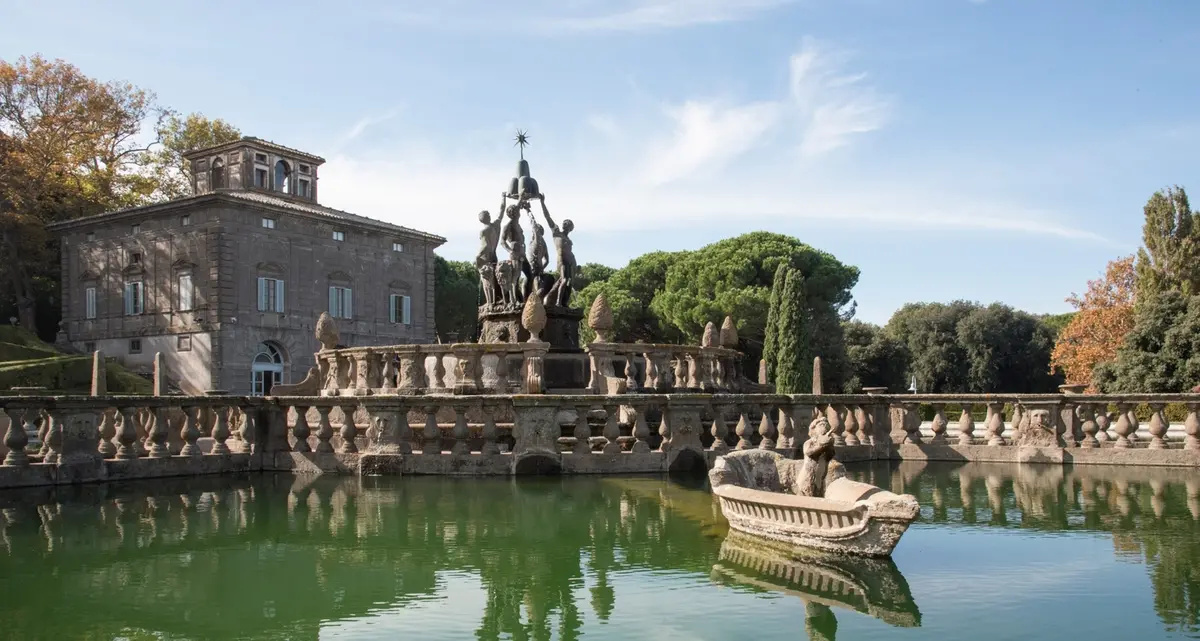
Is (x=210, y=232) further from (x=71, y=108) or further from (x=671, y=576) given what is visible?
(x=671, y=576)

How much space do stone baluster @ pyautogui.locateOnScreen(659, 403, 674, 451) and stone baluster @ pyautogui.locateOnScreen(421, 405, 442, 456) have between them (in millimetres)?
3340

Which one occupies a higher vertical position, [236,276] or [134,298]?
[236,276]

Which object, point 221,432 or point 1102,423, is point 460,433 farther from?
point 1102,423

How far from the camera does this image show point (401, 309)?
52.9 meters

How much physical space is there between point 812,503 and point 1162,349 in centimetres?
2928

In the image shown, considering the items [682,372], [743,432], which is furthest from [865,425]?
[682,372]

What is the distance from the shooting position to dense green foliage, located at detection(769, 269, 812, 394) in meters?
41.4

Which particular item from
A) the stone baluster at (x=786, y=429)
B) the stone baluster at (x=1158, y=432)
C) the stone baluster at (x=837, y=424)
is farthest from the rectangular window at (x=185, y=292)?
the stone baluster at (x=1158, y=432)

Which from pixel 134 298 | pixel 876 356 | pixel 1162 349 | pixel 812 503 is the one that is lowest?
pixel 812 503

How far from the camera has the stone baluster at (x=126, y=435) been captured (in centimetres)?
1461

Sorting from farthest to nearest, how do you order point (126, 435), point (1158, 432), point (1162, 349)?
point (1162, 349), point (1158, 432), point (126, 435)

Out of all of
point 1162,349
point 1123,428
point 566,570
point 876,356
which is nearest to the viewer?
point 566,570

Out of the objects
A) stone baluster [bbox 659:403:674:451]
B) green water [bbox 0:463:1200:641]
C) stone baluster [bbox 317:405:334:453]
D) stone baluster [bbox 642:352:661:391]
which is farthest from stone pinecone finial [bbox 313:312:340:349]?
stone baluster [bbox 659:403:674:451]

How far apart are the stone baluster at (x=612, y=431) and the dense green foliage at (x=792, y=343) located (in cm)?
2681
